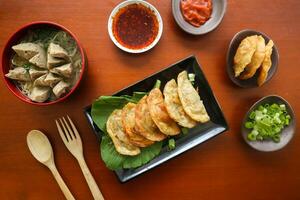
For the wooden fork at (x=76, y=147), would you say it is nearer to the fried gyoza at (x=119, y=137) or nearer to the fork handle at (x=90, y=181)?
the fork handle at (x=90, y=181)

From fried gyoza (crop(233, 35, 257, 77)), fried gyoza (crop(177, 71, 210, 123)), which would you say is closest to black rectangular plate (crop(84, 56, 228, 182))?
fried gyoza (crop(177, 71, 210, 123))

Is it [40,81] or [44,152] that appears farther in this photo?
[44,152]

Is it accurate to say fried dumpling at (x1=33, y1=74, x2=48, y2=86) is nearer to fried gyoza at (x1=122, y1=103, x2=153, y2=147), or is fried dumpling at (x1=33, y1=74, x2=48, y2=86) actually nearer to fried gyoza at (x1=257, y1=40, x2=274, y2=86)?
fried gyoza at (x1=122, y1=103, x2=153, y2=147)

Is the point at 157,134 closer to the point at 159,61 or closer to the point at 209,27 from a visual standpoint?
the point at 159,61

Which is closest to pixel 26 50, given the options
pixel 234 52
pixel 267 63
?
pixel 234 52

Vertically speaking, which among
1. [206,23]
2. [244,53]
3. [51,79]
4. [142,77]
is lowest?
[244,53]

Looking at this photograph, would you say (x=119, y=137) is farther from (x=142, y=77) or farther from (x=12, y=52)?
(x=12, y=52)

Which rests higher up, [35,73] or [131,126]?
[35,73]
